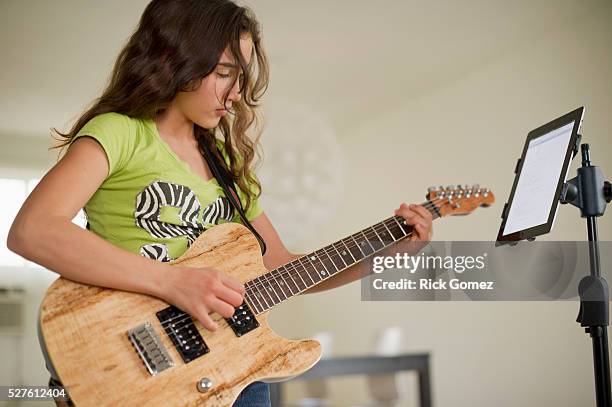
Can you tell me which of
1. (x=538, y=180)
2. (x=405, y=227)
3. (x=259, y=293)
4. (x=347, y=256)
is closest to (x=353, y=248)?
(x=347, y=256)

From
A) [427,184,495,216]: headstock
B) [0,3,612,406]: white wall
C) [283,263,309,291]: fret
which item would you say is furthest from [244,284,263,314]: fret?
[0,3,612,406]: white wall

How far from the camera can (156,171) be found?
1171mm

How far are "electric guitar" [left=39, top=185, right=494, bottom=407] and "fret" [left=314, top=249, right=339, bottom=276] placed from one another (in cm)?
9

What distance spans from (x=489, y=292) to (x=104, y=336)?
0.78 meters

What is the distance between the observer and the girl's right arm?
102 cm

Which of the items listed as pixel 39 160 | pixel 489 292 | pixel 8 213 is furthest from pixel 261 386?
pixel 39 160

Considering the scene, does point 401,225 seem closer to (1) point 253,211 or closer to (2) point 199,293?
(1) point 253,211

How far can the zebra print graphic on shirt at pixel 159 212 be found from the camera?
3.76 ft

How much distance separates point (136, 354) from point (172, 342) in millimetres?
63

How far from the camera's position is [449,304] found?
4.24 metres

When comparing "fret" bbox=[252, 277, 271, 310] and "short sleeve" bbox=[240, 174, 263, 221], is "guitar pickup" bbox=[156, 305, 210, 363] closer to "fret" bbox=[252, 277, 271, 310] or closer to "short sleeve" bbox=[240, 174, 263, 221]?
"fret" bbox=[252, 277, 271, 310]

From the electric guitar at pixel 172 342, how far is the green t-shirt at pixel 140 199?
47 mm

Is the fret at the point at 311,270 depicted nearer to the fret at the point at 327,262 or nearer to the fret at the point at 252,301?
the fret at the point at 327,262

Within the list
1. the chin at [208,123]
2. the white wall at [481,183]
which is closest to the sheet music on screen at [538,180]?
the chin at [208,123]
